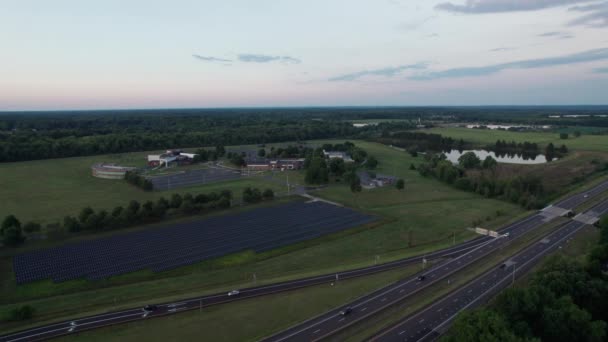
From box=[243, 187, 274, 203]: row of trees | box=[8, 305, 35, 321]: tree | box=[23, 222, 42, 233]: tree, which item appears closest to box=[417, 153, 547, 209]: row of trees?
box=[243, 187, 274, 203]: row of trees

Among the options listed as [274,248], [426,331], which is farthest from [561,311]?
[274,248]

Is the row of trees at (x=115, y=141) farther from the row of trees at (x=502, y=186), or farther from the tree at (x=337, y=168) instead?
the row of trees at (x=502, y=186)

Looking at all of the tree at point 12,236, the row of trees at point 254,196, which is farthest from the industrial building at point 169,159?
the tree at point 12,236

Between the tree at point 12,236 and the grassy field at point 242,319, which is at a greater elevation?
the tree at point 12,236

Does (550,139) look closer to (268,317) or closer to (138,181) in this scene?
(138,181)

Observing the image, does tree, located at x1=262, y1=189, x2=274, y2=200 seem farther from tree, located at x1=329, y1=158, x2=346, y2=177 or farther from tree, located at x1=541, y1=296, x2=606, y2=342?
tree, located at x1=541, y1=296, x2=606, y2=342
